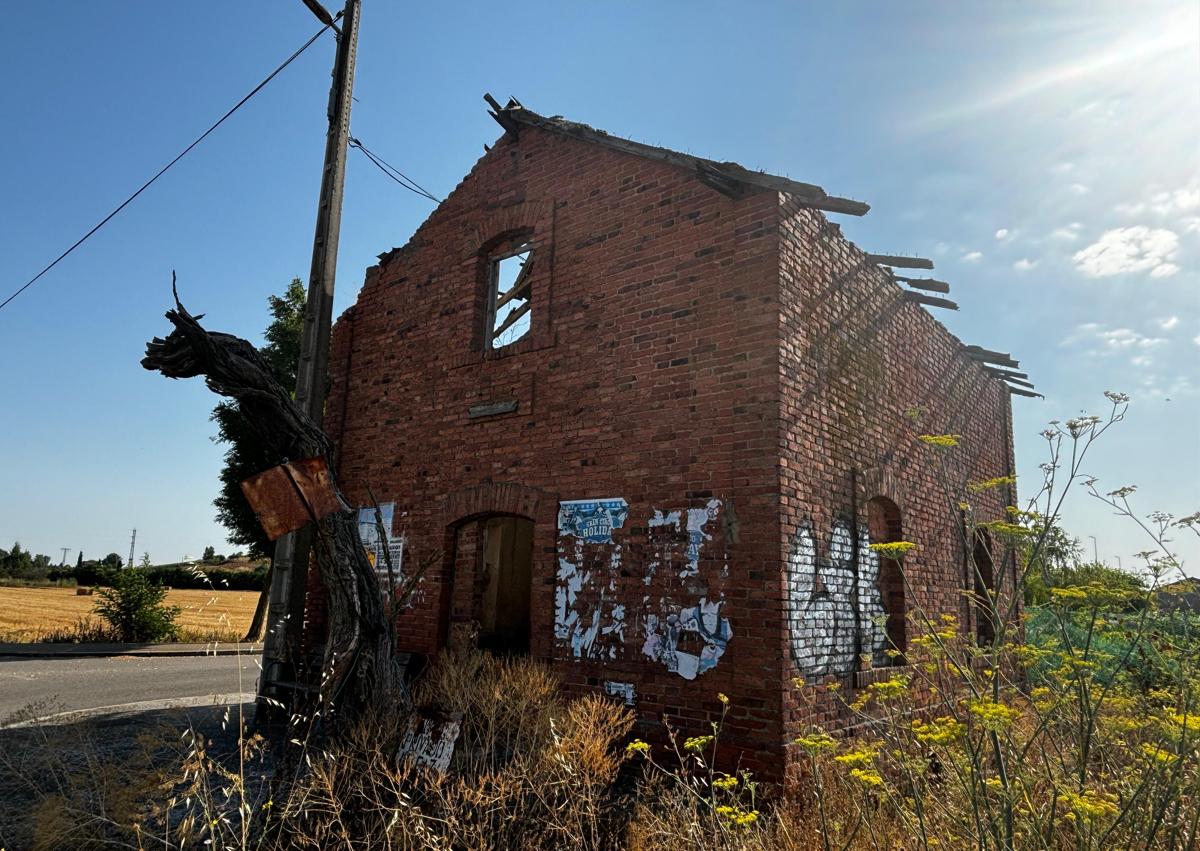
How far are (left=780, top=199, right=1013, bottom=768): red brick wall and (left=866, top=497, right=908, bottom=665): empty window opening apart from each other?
0.05m

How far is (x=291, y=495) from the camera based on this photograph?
4844 mm

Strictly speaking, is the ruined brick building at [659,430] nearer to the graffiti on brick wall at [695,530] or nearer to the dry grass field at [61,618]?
the graffiti on brick wall at [695,530]

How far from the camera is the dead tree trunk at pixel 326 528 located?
4.93 m

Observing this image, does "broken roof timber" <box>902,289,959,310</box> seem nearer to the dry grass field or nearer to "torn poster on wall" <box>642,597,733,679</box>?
"torn poster on wall" <box>642,597,733,679</box>

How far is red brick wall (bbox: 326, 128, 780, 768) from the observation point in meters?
6.23

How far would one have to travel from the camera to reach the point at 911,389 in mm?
9109

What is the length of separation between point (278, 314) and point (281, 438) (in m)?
16.8

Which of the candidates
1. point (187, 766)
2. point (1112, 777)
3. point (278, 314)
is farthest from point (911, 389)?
point (278, 314)

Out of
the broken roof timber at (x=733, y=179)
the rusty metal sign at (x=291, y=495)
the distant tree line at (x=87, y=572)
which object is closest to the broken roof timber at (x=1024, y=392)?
the broken roof timber at (x=733, y=179)

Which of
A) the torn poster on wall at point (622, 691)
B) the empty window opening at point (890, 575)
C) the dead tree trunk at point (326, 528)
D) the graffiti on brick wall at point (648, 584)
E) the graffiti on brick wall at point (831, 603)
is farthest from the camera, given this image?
the empty window opening at point (890, 575)

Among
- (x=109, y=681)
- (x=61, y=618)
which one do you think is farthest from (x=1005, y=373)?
(x=61, y=618)

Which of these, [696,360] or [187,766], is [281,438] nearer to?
[187,766]

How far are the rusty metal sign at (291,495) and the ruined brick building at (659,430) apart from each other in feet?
9.15

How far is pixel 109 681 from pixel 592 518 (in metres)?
9.33
